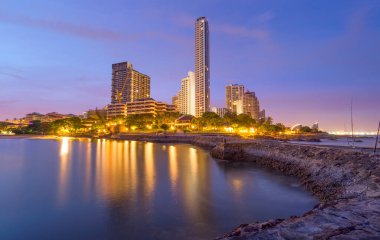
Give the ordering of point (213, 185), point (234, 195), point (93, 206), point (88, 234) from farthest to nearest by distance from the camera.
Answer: point (213, 185), point (234, 195), point (93, 206), point (88, 234)

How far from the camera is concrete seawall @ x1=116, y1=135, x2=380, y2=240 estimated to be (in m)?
7.90

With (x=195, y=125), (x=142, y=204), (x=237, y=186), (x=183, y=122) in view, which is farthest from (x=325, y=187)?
(x=183, y=122)

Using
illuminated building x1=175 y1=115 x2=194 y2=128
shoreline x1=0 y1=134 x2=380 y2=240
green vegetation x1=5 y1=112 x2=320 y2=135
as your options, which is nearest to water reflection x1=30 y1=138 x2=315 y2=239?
shoreline x1=0 y1=134 x2=380 y2=240

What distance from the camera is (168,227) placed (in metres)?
15.0

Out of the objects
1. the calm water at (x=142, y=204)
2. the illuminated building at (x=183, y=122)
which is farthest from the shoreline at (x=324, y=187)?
the illuminated building at (x=183, y=122)

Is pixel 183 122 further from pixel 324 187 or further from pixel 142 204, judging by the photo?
pixel 142 204

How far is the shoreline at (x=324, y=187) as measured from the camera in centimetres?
794

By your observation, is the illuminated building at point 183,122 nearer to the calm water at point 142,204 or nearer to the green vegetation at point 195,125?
the green vegetation at point 195,125

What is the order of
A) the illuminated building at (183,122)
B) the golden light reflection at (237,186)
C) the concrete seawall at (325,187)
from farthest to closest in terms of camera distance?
the illuminated building at (183,122), the golden light reflection at (237,186), the concrete seawall at (325,187)

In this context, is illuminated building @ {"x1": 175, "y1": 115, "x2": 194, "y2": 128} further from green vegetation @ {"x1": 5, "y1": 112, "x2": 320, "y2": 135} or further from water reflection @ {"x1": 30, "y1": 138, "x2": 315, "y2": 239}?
water reflection @ {"x1": 30, "y1": 138, "x2": 315, "y2": 239}

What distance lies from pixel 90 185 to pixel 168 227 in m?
16.3

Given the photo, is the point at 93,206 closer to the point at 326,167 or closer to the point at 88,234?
the point at 88,234

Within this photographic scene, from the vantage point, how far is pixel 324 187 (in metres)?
A: 21.4

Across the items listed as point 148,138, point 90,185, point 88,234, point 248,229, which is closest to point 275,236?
point 248,229
